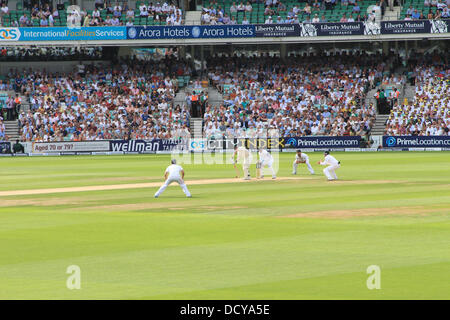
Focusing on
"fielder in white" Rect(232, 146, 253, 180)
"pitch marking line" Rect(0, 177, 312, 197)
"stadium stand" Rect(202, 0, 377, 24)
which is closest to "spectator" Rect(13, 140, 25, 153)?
"stadium stand" Rect(202, 0, 377, 24)

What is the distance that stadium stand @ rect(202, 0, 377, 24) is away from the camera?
194ft

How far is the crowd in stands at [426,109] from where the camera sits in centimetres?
5128

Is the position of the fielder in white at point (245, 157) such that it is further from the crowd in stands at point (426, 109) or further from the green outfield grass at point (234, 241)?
the crowd in stands at point (426, 109)

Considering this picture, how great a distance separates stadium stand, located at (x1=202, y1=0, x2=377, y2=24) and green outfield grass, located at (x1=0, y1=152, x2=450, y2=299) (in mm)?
32753

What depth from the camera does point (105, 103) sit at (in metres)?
56.5

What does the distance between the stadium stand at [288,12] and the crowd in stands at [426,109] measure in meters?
6.91

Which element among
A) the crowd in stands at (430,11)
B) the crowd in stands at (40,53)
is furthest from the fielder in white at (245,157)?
the crowd in stands at (40,53)

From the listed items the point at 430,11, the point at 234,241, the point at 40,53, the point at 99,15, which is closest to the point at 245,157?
the point at 234,241

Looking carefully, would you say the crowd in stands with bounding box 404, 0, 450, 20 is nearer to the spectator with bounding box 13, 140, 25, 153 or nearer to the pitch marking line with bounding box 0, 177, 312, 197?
the spectator with bounding box 13, 140, 25, 153

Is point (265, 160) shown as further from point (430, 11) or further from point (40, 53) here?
point (40, 53)

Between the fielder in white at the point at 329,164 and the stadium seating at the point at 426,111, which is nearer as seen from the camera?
the fielder in white at the point at 329,164

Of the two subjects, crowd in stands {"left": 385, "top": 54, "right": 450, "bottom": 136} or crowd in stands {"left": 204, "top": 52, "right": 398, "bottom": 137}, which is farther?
crowd in stands {"left": 204, "top": 52, "right": 398, "bottom": 137}

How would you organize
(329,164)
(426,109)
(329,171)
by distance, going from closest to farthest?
(329,164) < (329,171) < (426,109)

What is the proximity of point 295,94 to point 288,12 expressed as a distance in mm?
7537
